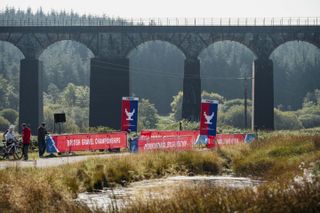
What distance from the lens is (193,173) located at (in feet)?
100.0

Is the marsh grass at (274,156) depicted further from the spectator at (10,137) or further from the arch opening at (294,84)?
the arch opening at (294,84)

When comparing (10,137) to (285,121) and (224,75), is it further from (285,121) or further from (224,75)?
(224,75)

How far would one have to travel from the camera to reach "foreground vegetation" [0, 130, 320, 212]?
1538 centimetres

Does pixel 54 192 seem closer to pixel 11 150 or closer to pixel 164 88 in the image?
pixel 11 150

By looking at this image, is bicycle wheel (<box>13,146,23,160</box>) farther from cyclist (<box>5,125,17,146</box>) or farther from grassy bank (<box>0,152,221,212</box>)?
grassy bank (<box>0,152,221,212</box>)

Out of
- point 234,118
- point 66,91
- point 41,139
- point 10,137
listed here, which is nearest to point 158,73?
point 66,91

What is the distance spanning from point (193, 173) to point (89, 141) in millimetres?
11950

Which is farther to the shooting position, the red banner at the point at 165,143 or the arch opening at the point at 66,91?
the arch opening at the point at 66,91

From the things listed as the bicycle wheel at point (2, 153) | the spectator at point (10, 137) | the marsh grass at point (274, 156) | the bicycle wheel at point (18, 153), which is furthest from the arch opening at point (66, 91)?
the marsh grass at point (274, 156)

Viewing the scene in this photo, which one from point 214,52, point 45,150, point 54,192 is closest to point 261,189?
point 54,192

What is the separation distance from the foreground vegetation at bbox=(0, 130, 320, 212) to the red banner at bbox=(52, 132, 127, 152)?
7.82 meters

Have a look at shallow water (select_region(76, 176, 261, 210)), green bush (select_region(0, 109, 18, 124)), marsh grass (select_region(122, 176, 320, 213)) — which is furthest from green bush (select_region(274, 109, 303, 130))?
marsh grass (select_region(122, 176, 320, 213))

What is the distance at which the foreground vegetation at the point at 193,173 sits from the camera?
15.4 m

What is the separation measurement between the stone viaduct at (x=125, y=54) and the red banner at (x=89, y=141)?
98.4 ft
